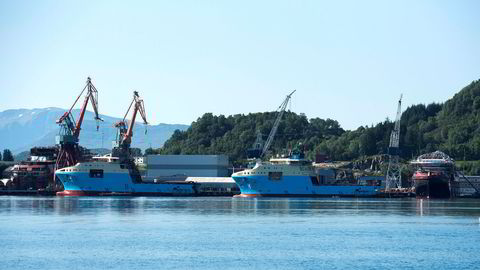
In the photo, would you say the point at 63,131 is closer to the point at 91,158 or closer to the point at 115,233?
the point at 91,158

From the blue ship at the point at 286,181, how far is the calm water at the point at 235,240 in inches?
2390

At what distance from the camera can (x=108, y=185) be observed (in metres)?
178

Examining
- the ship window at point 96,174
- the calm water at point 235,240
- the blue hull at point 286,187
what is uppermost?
the ship window at point 96,174

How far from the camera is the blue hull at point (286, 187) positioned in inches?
6781

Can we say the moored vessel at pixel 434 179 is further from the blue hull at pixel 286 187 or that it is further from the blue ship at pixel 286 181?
the blue hull at pixel 286 187

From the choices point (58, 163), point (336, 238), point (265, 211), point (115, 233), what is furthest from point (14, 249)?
point (58, 163)

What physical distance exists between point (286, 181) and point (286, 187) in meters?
1.02

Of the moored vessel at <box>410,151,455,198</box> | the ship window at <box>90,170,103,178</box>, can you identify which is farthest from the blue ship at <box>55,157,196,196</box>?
the moored vessel at <box>410,151,455,198</box>

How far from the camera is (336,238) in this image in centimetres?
7900

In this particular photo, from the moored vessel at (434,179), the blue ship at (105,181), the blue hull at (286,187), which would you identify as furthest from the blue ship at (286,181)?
the blue ship at (105,181)

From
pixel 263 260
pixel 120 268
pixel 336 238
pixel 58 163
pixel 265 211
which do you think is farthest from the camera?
pixel 58 163

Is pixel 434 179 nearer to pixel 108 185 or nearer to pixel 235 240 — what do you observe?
pixel 108 185

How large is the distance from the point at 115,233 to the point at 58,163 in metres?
107

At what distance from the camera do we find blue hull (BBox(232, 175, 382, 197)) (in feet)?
565
